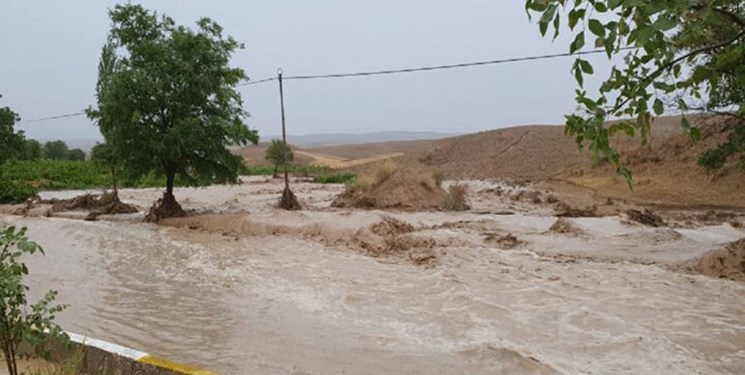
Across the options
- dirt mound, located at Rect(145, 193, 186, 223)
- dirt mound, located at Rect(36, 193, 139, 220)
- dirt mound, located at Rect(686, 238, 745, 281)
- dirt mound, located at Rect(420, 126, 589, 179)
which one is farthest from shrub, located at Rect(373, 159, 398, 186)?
dirt mound, located at Rect(420, 126, 589, 179)

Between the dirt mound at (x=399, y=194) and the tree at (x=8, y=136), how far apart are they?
1029 cm

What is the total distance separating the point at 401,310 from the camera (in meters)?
7.20

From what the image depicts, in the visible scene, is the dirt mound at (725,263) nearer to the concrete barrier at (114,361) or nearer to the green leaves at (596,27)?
the concrete barrier at (114,361)

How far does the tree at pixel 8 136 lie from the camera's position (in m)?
19.0

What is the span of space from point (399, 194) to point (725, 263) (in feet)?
30.2

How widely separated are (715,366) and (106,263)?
9.14 metres

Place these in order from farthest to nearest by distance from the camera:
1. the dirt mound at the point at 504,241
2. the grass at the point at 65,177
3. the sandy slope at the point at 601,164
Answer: the grass at the point at 65,177 < the sandy slope at the point at 601,164 < the dirt mound at the point at 504,241

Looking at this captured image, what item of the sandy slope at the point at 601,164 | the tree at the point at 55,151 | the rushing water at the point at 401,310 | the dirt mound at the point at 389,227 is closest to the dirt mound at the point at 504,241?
the rushing water at the point at 401,310

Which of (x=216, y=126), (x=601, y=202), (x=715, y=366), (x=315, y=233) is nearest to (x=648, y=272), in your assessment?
(x=715, y=366)

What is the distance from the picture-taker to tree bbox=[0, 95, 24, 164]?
19.0 metres

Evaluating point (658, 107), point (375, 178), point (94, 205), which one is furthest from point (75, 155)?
point (658, 107)

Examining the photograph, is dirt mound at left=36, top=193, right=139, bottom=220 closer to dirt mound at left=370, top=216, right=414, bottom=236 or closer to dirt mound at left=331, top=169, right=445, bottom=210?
dirt mound at left=331, top=169, right=445, bottom=210

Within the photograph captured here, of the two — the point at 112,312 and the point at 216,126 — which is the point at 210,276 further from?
the point at 216,126

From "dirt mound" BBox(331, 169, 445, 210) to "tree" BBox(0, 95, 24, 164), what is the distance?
10.3m
